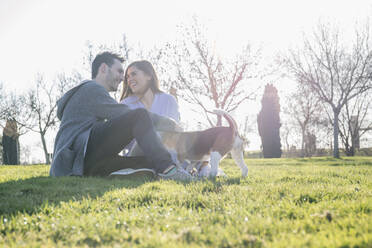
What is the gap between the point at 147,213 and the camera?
2.00 m

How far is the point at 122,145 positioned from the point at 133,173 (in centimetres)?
50

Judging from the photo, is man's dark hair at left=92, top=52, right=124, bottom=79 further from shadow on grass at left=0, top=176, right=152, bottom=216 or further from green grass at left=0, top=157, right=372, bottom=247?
green grass at left=0, top=157, right=372, bottom=247

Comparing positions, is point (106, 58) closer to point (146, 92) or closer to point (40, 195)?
point (146, 92)

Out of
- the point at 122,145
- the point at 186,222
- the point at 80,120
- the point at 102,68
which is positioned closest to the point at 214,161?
the point at 122,145

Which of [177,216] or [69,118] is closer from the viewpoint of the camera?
[177,216]

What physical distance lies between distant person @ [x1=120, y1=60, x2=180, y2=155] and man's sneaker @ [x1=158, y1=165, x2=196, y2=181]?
70.0 inches

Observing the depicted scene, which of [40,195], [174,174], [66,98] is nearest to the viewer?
[40,195]

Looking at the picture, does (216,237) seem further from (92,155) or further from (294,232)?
(92,155)

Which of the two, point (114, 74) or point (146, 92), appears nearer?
point (114, 74)

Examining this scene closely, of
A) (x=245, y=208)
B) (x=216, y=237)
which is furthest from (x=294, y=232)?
(x=245, y=208)

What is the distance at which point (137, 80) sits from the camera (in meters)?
5.64

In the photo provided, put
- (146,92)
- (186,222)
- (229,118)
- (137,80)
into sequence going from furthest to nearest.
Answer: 1. (146,92)
2. (137,80)
3. (229,118)
4. (186,222)

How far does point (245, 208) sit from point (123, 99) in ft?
14.5

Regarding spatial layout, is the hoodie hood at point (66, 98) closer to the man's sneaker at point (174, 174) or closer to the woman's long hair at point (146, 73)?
the woman's long hair at point (146, 73)
